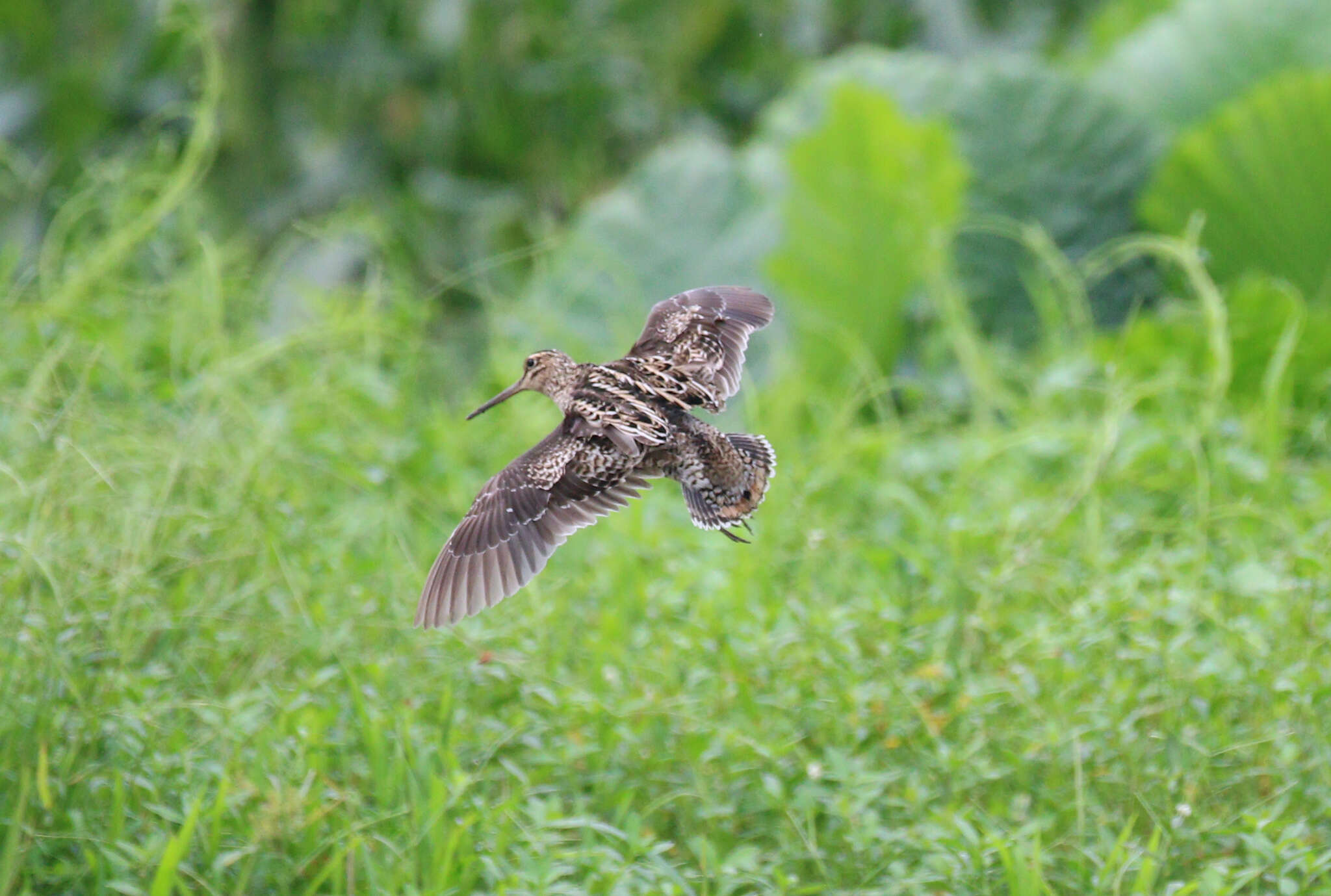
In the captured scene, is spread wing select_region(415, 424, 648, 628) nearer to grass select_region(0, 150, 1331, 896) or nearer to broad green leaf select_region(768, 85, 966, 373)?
grass select_region(0, 150, 1331, 896)

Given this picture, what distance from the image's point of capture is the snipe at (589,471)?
105 cm

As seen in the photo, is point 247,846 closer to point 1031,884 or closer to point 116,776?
point 116,776

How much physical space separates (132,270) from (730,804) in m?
2.26

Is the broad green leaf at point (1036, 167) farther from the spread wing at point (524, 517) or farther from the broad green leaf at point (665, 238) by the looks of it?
the spread wing at point (524, 517)

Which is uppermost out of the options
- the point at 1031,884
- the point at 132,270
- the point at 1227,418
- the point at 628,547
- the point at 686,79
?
the point at 686,79

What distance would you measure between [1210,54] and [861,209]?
55.9 inches

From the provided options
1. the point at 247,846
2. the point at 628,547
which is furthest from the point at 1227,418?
the point at 247,846

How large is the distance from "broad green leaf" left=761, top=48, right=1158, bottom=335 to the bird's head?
3.47 m

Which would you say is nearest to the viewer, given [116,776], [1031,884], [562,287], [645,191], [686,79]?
[1031,884]

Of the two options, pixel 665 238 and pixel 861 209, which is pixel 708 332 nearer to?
pixel 861 209

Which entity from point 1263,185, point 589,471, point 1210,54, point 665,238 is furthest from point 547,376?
point 1210,54

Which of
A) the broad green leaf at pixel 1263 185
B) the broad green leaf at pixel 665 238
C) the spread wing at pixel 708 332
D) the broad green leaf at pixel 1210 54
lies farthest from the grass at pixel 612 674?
the broad green leaf at pixel 1210 54

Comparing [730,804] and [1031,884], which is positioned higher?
[730,804]

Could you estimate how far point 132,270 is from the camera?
12.5ft
